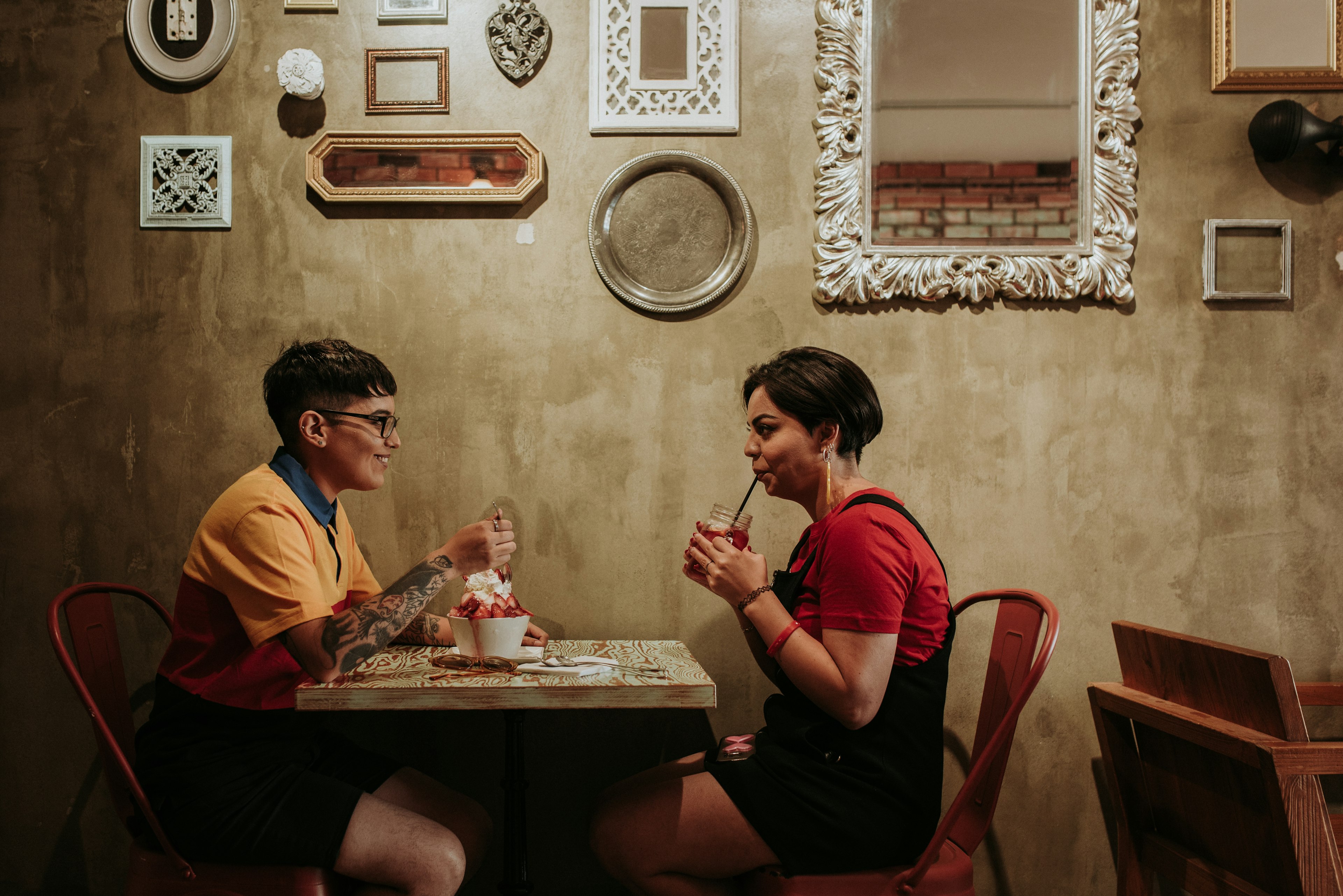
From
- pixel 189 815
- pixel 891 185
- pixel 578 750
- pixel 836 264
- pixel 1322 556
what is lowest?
pixel 578 750

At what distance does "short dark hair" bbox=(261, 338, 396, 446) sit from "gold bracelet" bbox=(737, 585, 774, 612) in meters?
0.97

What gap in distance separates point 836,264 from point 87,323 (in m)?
2.29

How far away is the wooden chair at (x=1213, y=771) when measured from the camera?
5.09 feet

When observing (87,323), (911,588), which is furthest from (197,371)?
(911,588)

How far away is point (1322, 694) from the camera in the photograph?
2.37m

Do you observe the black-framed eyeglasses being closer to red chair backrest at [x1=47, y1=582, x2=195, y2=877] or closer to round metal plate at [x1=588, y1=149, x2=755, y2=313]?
red chair backrest at [x1=47, y1=582, x2=195, y2=877]

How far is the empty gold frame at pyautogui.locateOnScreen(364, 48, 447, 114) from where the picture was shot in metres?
2.42

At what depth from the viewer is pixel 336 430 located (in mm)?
1812

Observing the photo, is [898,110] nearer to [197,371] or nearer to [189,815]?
[197,371]

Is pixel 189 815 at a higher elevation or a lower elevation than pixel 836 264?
lower

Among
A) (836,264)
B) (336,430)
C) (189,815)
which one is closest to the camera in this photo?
(189,815)

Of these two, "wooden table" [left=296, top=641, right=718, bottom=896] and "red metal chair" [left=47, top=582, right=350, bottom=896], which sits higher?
"wooden table" [left=296, top=641, right=718, bottom=896]

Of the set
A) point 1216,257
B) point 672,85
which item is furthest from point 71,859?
point 1216,257

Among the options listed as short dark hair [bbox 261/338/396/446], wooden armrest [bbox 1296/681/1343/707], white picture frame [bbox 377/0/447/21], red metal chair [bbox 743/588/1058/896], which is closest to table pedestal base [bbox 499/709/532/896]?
red metal chair [bbox 743/588/1058/896]
